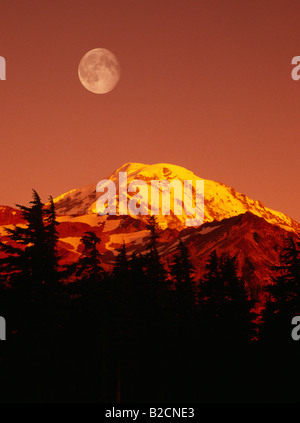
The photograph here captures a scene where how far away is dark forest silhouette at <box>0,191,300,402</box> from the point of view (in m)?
27.6

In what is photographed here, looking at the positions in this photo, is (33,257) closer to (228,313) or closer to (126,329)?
(126,329)

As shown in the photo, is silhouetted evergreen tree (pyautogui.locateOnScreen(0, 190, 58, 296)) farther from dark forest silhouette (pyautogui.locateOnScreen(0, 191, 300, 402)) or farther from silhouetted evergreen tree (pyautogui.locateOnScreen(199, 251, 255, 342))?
silhouetted evergreen tree (pyautogui.locateOnScreen(199, 251, 255, 342))

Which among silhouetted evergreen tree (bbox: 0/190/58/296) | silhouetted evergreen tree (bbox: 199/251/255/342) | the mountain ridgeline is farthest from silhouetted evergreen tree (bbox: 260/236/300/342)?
silhouetted evergreen tree (bbox: 0/190/58/296)

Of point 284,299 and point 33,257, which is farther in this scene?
point 284,299

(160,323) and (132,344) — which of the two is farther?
(160,323)

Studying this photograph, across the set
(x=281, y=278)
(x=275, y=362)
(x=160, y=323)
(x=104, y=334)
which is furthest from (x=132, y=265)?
(x=275, y=362)

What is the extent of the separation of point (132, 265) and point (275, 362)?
1330 centimetres

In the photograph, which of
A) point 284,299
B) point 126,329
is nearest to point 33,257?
point 126,329

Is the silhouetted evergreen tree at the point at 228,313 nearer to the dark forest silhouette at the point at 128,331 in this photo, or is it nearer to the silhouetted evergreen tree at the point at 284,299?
the dark forest silhouette at the point at 128,331

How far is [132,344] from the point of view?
33.3m

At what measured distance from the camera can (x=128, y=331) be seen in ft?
107
